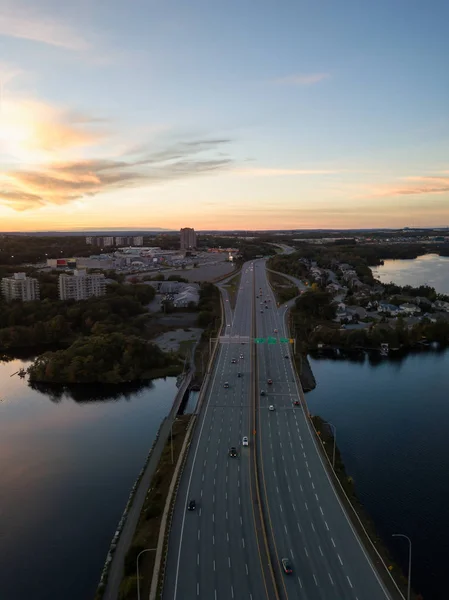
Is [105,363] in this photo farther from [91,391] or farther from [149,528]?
Result: [149,528]

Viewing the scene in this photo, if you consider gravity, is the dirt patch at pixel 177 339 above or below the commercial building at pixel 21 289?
below

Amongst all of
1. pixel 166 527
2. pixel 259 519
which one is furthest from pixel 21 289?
pixel 259 519

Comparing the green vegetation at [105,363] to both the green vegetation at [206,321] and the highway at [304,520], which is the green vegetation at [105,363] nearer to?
the green vegetation at [206,321]

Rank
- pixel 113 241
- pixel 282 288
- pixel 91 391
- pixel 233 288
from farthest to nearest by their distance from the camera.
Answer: pixel 113 241 → pixel 233 288 → pixel 282 288 → pixel 91 391

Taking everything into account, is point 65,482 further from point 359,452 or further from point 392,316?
point 392,316

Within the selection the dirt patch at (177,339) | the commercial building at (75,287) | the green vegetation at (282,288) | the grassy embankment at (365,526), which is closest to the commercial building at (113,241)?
the green vegetation at (282,288)

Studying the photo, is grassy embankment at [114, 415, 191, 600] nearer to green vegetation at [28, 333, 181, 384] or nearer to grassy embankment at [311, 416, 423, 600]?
grassy embankment at [311, 416, 423, 600]
